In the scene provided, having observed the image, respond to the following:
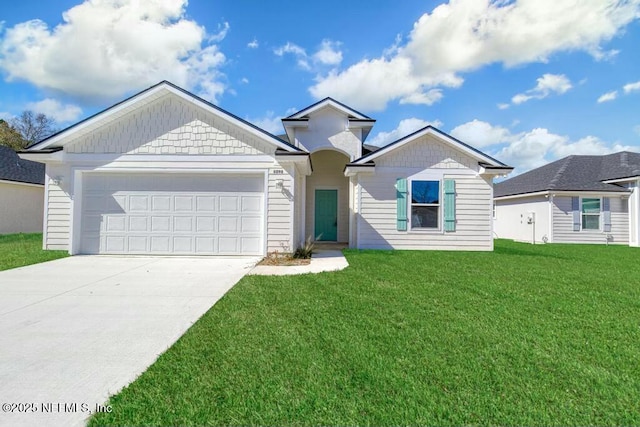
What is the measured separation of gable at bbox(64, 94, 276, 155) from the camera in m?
8.85

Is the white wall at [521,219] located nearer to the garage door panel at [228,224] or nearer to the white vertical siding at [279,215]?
the white vertical siding at [279,215]

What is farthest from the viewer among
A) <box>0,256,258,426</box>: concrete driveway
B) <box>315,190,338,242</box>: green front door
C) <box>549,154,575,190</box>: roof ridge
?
<box>549,154,575,190</box>: roof ridge

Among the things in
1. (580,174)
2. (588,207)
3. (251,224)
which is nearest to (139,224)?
(251,224)

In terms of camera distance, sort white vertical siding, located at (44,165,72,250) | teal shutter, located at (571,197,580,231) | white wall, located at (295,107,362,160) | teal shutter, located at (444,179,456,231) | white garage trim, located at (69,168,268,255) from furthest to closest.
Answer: teal shutter, located at (571,197,580,231) → white wall, located at (295,107,362,160) → teal shutter, located at (444,179,456,231) → white vertical siding, located at (44,165,72,250) → white garage trim, located at (69,168,268,255)

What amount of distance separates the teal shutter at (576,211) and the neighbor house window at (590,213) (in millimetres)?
322

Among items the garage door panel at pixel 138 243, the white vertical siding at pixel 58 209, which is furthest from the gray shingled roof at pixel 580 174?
the white vertical siding at pixel 58 209

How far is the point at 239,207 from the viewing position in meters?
8.98

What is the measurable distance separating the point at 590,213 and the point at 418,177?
11215 mm

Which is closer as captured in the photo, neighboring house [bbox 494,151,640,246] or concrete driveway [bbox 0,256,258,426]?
concrete driveway [bbox 0,256,258,426]

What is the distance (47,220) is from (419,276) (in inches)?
428

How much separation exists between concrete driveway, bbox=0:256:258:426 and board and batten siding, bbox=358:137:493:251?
212 inches

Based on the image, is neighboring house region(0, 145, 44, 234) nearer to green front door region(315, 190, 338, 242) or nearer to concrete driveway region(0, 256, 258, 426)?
concrete driveway region(0, 256, 258, 426)

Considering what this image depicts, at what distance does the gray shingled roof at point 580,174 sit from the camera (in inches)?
601

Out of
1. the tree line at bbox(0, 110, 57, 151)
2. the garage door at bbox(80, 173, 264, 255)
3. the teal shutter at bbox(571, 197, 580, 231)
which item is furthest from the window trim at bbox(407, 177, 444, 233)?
the tree line at bbox(0, 110, 57, 151)
